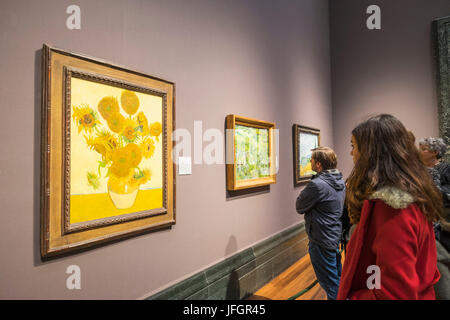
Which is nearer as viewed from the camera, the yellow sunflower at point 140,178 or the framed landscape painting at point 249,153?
the yellow sunflower at point 140,178

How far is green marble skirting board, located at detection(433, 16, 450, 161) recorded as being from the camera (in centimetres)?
540

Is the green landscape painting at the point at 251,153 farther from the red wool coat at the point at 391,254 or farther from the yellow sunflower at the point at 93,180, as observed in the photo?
the red wool coat at the point at 391,254

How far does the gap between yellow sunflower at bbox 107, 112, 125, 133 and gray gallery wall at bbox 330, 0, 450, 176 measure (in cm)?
556

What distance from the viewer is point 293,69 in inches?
185

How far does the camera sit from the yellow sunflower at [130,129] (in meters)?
2.02


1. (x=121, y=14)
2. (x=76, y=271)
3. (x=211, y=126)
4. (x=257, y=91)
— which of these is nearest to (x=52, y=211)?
(x=76, y=271)

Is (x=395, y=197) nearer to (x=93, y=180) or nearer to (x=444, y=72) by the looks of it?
(x=93, y=180)

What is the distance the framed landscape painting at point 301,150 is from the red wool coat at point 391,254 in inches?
131

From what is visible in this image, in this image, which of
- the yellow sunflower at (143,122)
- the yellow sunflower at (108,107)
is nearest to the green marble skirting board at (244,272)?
the yellow sunflower at (143,122)

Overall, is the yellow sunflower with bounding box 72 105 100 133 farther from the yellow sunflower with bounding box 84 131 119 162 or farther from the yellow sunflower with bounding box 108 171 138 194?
the yellow sunflower with bounding box 108 171 138 194

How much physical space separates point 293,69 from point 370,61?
2.55m

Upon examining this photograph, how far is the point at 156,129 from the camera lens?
224cm

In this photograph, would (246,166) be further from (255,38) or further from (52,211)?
(52,211)

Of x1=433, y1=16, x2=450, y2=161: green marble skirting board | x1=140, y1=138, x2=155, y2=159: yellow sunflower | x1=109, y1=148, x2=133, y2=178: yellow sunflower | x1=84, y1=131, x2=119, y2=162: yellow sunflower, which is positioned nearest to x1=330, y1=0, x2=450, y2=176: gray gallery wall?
x1=433, y1=16, x2=450, y2=161: green marble skirting board
